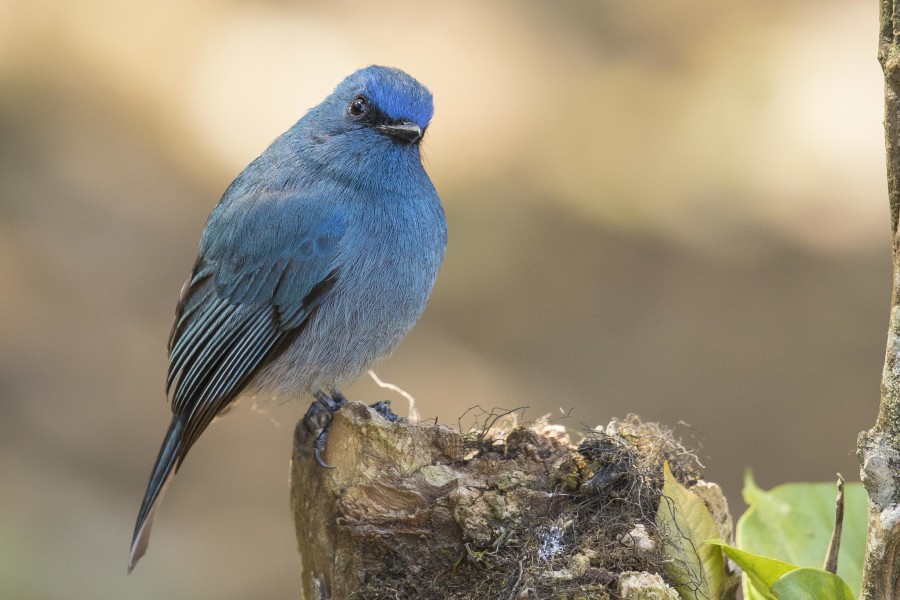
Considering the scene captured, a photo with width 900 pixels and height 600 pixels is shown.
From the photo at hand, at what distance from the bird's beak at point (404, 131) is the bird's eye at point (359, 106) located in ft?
0.41

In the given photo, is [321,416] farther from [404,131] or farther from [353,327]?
[404,131]

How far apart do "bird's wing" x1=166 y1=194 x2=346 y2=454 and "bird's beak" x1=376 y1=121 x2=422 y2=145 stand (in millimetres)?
432

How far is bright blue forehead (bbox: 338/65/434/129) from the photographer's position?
4.31m

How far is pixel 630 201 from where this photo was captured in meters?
8.32

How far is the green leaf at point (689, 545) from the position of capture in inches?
107

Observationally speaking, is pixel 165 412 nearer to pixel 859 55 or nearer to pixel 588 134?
pixel 588 134

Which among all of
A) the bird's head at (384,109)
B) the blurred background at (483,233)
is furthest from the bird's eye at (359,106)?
the blurred background at (483,233)

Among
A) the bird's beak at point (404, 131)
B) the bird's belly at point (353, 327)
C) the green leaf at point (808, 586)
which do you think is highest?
the bird's beak at point (404, 131)

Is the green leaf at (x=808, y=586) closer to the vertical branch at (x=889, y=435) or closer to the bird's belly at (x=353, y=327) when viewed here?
the vertical branch at (x=889, y=435)

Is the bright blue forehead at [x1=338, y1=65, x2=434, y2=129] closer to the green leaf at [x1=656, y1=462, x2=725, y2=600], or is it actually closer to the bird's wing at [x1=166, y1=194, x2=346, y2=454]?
the bird's wing at [x1=166, y1=194, x2=346, y2=454]

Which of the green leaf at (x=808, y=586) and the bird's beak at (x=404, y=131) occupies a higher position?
the bird's beak at (x=404, y=131)

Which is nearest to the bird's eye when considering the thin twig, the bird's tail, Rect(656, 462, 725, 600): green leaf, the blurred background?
the bird's tail

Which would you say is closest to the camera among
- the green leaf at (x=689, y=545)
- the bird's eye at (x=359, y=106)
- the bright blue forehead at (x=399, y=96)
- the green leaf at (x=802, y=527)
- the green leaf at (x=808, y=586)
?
the green leaf at (x=808, y=586)

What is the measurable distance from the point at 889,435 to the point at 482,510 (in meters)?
1.13
